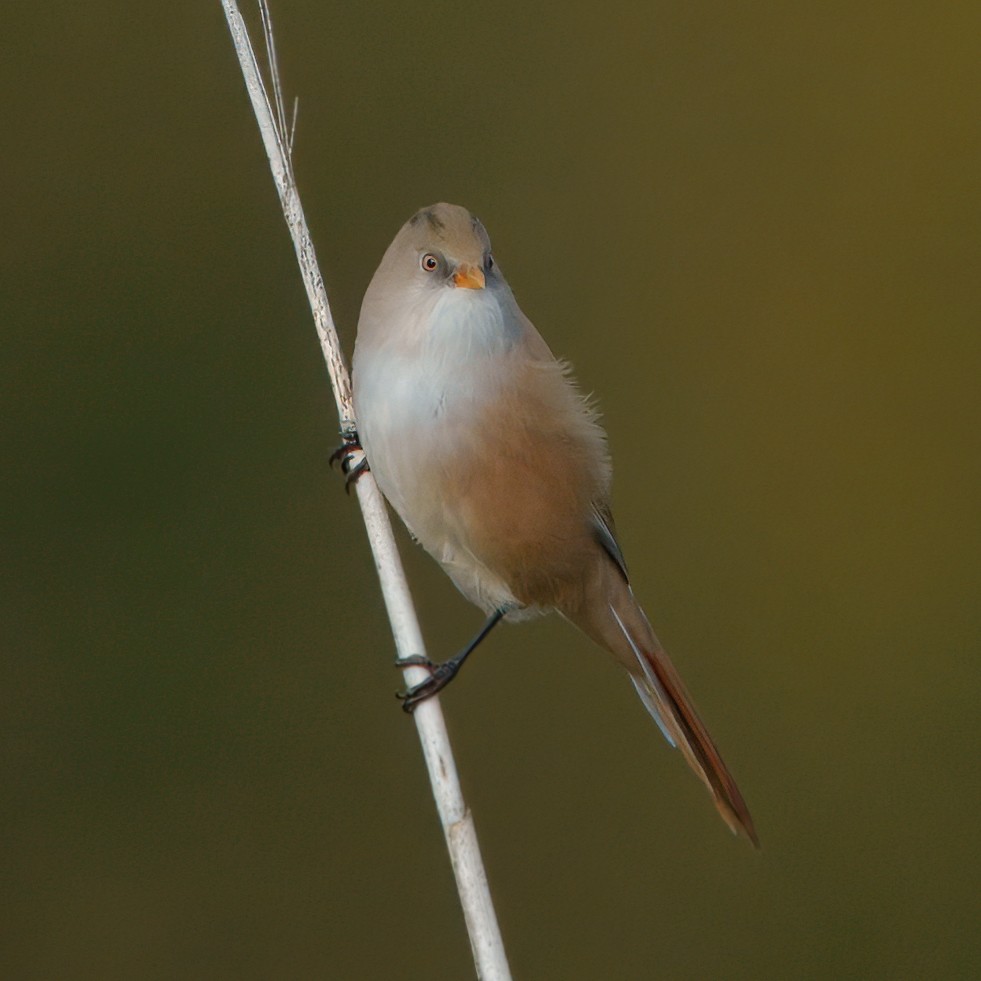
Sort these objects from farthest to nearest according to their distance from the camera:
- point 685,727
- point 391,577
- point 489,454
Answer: point 685,727
point 489,454
point 391,577

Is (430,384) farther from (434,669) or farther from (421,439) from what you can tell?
(434,669)

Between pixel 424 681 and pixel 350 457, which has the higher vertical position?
pixel 350 457

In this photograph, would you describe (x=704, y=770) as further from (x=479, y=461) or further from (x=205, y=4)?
(x=205, y=4)

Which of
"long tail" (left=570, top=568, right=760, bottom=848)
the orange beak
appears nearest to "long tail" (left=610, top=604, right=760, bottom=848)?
"long tail" (left=570, top=568, right=760, bottom=848)

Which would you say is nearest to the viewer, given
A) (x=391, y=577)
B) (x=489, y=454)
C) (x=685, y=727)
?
(x=391, y=577)

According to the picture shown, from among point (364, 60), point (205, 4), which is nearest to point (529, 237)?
point (364, 60)

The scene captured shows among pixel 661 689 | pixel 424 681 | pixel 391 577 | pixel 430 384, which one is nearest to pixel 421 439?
pixel 430 384

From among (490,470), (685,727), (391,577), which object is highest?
(490,470)
